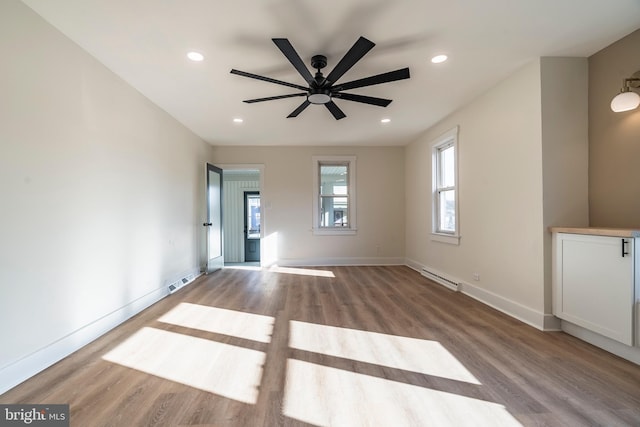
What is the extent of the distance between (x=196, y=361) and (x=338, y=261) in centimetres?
414

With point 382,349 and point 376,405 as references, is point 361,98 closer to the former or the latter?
point 382,349

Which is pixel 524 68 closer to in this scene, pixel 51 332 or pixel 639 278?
pixel 639 278

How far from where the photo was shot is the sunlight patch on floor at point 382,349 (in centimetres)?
192

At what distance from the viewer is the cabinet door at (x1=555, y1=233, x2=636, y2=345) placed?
198 cm

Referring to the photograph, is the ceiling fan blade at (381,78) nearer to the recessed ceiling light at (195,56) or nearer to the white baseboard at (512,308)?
the recessed ceiling light at (195,56)

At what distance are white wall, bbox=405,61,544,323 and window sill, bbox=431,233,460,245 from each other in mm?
81

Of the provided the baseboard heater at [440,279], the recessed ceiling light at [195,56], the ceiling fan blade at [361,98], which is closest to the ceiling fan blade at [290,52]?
the ceiling fan blade at [361,98]

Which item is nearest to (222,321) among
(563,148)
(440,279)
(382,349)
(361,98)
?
(382,349)

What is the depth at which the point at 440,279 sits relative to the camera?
4289mm

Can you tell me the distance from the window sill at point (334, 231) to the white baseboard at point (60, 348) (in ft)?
11.6

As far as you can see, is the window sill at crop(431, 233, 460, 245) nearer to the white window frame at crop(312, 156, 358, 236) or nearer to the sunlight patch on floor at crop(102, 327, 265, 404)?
the white window frame at crop(312, 156, 358, 236)

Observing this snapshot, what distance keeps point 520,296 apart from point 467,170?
5.60 ft

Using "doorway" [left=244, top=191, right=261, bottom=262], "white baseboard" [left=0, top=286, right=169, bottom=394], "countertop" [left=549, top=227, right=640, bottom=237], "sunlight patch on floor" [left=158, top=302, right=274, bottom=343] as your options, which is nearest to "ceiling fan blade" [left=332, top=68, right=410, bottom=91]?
"countertop" [left=549, top=227, right=640, bottom=237]

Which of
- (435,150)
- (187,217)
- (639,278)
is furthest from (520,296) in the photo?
(187,217)
